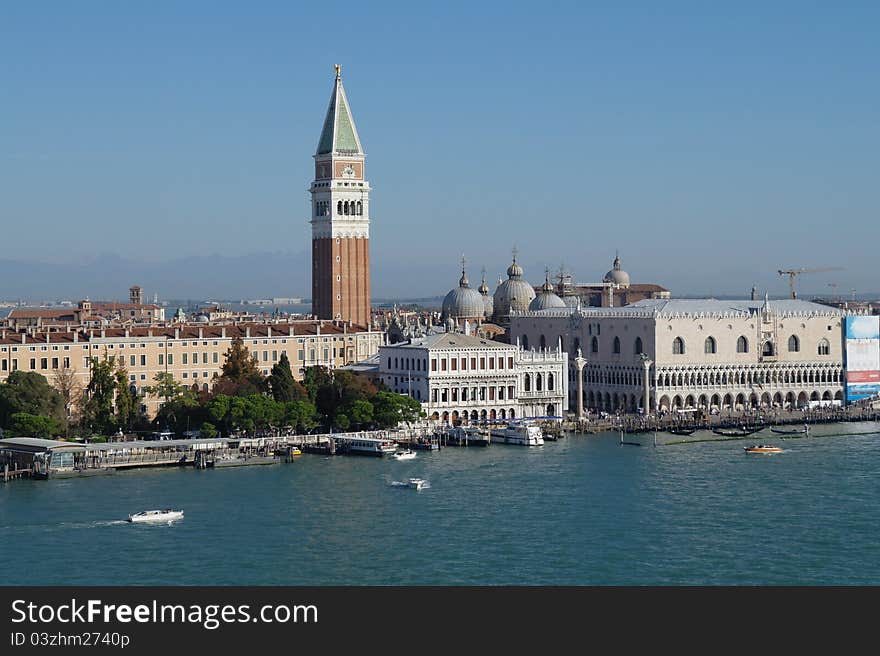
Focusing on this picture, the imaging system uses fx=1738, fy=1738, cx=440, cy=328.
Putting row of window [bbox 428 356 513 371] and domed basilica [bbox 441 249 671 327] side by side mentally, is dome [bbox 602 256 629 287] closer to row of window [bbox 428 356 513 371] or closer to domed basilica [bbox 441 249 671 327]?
domed basilica [bbox 441 249 671 327]

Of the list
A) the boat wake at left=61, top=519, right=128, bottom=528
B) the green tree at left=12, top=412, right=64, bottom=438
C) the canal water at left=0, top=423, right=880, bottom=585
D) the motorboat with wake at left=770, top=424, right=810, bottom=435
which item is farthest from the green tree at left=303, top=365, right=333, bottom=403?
the boat wake at left=61, top=519, right=128, bottom=528

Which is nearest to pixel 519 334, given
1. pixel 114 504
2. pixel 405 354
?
pixel 405 354

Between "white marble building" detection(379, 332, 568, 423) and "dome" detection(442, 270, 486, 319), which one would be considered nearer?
"white marble building" detection(379, 332, 568, 423)

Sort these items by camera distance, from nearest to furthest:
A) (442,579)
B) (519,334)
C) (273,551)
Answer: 1. (442,579)
2. (273,551)
3. (519,334)

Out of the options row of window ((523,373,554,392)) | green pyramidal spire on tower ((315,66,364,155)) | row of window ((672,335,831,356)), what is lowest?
row of window ((523,373,554,392))

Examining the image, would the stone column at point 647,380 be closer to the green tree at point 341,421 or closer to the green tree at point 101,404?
the green tree at point 341,421

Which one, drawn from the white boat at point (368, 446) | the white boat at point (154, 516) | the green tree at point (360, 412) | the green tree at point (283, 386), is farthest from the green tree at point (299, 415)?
the white boat at point (154, 516)
